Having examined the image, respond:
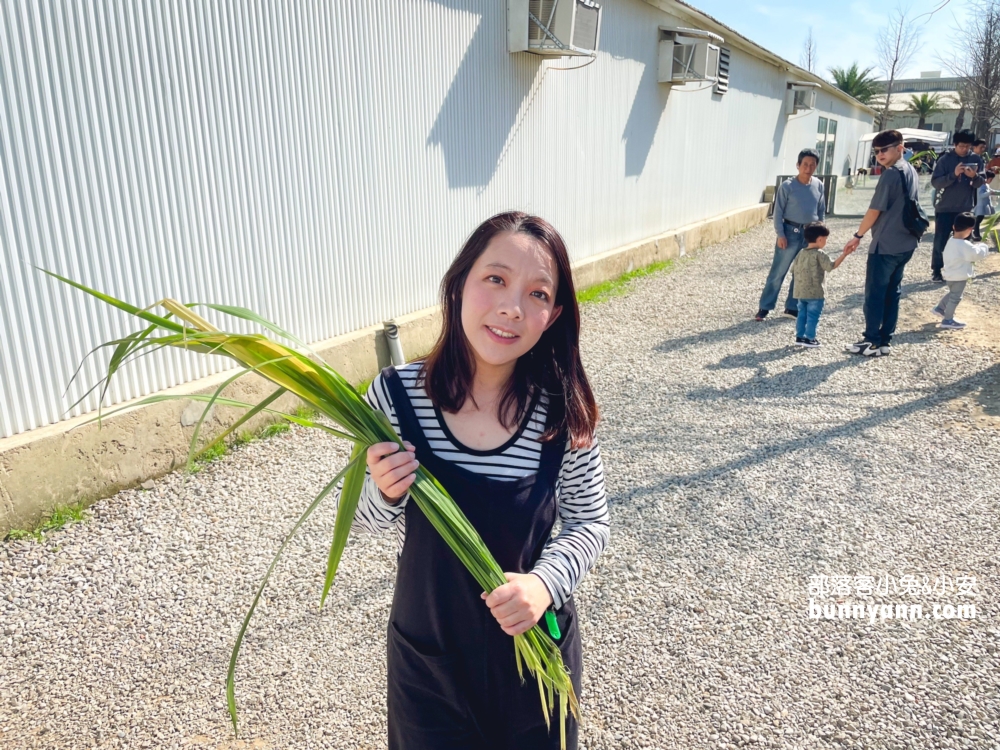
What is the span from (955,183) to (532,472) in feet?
33.9

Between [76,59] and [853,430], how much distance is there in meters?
5.39

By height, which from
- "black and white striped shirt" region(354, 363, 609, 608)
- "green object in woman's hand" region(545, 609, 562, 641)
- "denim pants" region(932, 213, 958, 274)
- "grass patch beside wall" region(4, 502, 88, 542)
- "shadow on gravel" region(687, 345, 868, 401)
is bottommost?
"shadow on gravel" region(687, 345, 868, 401)

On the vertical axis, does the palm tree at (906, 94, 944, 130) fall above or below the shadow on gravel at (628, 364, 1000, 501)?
above

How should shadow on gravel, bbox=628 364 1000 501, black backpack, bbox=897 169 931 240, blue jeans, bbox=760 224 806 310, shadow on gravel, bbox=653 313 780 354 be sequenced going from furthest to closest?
blue jeans, bbox=760 224 806 310 < shadow on gravel, bbox=653 313 780 354 < black backpack, bbox=897 169 931 240 < shadow on gravel, bbox=628 364 1000 501

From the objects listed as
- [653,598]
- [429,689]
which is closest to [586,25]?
[653,598]

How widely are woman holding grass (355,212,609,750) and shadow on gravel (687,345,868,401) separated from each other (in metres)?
4.51

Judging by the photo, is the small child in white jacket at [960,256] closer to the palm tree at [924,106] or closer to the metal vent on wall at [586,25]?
the metal vent on wall at [586,25]

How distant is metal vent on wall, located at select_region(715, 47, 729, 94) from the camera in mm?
13895

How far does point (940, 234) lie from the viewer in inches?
399

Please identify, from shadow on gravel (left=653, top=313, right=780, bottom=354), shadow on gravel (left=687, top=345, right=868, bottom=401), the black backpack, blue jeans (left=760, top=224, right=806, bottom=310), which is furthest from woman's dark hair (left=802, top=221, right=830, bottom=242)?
shadow on gravel (left=653, top=313, right=780, bottom=354)

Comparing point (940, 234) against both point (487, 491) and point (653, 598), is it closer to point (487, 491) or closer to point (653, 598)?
point (653, 598)

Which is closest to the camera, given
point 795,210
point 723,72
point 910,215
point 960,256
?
point 910,215

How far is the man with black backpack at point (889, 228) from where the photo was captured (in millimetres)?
6348

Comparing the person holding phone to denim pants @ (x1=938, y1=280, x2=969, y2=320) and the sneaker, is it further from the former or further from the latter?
the sneaker
